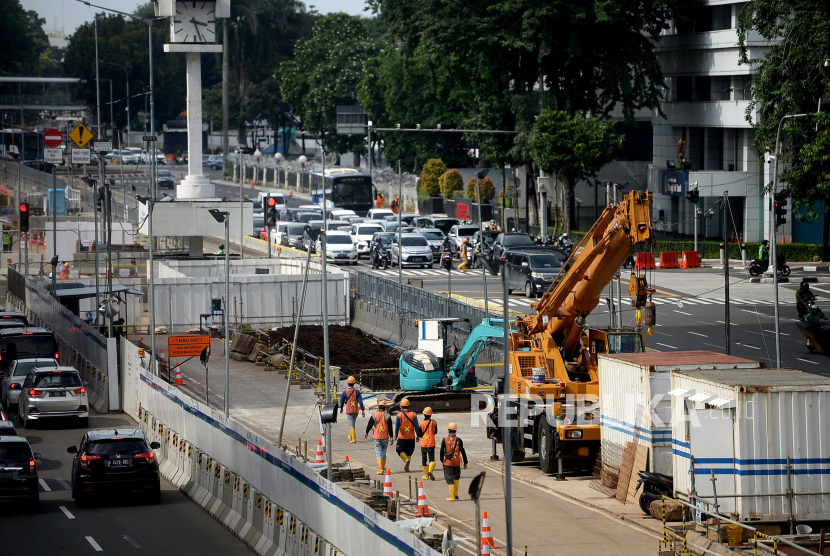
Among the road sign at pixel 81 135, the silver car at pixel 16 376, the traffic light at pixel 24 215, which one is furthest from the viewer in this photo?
the road sign at pixel 81 135

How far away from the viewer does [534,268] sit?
53.1 m

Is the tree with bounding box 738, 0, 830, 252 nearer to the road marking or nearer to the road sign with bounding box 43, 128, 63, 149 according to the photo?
the road marking

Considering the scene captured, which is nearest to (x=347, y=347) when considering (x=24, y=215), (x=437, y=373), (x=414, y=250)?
(x=437, y=373)

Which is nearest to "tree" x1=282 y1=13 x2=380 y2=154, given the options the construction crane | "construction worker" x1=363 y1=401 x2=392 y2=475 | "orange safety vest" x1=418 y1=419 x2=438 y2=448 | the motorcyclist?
the motorcyclist

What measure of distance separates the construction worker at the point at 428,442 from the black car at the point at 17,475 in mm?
7555

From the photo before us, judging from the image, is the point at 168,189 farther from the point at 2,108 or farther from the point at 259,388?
the point at 259,388

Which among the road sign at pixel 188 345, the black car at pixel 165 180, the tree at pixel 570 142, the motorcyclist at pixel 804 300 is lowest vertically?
the road sign at pixel 188 345

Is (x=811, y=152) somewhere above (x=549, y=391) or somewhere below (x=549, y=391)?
above

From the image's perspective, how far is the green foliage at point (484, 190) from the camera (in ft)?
281

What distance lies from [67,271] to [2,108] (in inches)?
2575

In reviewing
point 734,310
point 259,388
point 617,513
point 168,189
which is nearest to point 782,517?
point 617,513

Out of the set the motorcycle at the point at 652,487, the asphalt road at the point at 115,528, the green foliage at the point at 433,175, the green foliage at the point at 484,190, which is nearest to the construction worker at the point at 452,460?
the motorcycle at the point at 652,487

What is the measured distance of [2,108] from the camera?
398 ft

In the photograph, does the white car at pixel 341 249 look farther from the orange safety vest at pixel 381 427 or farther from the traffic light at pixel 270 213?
the orange safety vest at pixel 381 427
